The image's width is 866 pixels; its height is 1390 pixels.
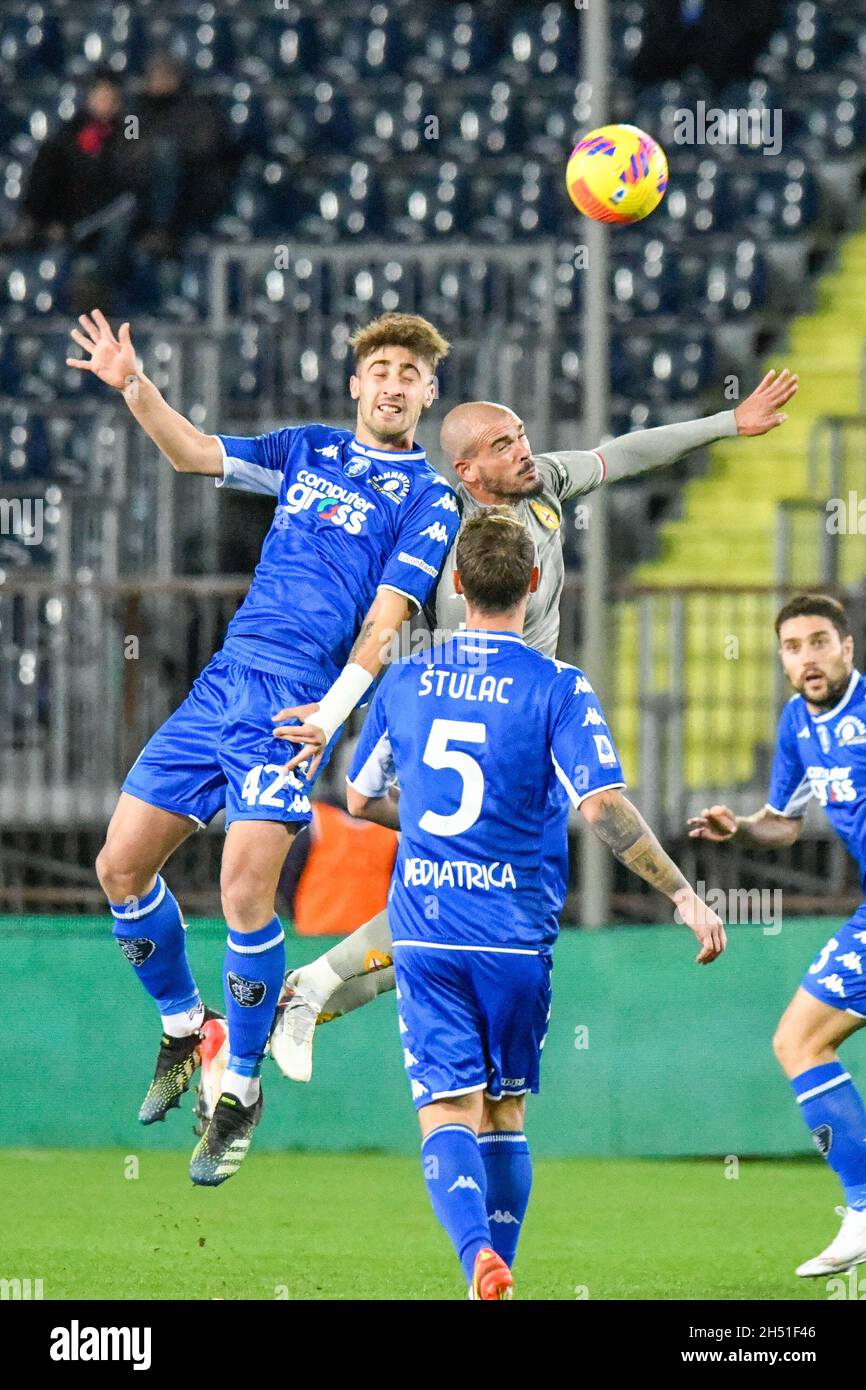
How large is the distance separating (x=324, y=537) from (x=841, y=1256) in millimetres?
2786

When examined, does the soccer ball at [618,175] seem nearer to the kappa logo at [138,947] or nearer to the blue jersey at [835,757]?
the blue jersey at [835,757]

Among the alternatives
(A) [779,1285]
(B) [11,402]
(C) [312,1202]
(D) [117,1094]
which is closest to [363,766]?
(A) [779,1285]

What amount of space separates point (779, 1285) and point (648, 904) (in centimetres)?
334

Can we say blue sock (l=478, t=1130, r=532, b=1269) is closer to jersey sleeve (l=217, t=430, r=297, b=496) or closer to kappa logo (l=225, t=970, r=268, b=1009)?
kappa logo (l=225, t=970, r=268, b=1009)

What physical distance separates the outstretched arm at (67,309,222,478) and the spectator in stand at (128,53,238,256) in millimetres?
8239

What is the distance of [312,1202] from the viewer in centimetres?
862

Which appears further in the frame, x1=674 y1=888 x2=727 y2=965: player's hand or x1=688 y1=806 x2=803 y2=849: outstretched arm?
x1=688 y1=806 x2=803 y2=849: outstretched arm

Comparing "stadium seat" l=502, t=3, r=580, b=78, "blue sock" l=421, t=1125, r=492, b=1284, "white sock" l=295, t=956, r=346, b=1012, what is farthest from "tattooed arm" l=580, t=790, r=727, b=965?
"stadium seat" l=502, t=3, r=580, b=78

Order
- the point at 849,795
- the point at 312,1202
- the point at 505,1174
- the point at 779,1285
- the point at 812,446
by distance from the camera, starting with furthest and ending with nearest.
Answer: the point at 812,446, the point at 312,1202, the point at 849,795, the point at 779,1285, the point at 505,1174

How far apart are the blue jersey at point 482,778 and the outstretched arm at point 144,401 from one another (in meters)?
1.24

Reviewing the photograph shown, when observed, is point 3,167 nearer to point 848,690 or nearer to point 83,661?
point 83,661

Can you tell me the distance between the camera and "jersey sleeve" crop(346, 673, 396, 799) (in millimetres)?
6014

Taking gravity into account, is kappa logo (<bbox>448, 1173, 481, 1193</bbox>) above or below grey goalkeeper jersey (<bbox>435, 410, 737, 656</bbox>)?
below

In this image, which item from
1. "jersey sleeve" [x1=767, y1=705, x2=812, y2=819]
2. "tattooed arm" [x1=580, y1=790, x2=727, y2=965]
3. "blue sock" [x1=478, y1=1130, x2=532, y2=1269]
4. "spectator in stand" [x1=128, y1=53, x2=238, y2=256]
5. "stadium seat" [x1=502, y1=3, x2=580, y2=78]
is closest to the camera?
"tattooed arm" [x1=580, y1=790, x2=727, y2=965]
